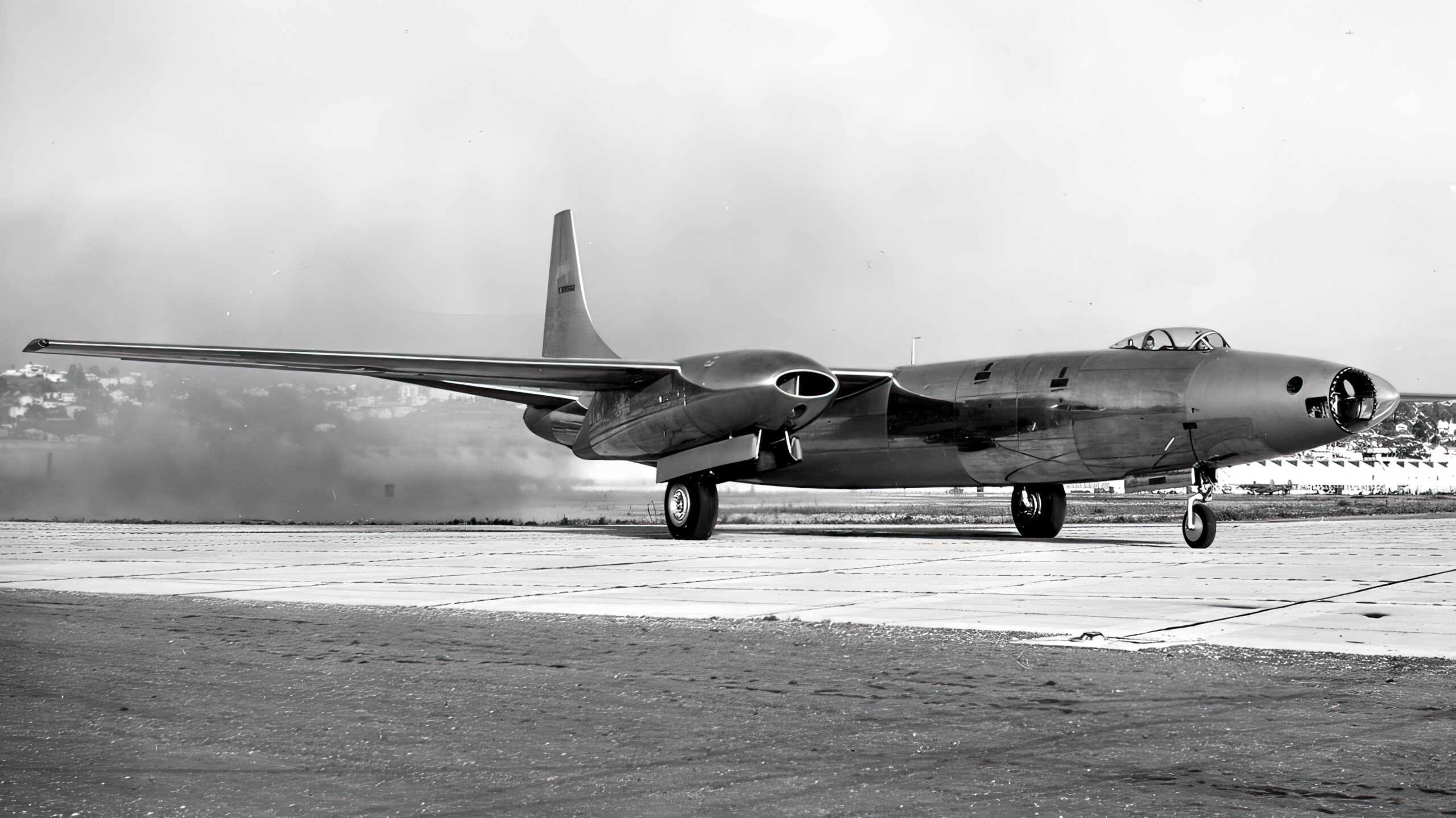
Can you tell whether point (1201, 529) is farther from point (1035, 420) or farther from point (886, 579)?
point (886, 579)

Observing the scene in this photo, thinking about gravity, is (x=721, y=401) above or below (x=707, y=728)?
above

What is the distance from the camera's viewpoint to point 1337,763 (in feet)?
13.0

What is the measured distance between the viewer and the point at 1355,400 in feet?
53.4

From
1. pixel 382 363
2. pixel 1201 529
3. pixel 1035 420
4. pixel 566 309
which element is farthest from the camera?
pixel 566 309

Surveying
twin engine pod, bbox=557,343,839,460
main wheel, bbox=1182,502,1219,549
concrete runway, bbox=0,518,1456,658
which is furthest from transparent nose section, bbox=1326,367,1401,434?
twin engine pod, bbox=557,343,839,460

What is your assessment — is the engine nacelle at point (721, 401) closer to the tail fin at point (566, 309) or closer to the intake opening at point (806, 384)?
the intake opening at point (806, 384)

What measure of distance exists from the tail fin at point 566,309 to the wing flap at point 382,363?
271 inches

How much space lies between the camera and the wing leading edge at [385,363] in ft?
67.1

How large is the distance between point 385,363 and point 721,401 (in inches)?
230

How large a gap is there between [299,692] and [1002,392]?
15133mm

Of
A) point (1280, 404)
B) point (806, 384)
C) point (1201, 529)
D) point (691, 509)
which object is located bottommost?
point (691, 509)

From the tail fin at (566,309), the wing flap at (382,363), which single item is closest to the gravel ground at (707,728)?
the wing flap at (382,363)

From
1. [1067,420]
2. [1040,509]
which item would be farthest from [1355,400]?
[1040,509]

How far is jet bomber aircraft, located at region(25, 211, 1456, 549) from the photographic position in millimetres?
16672
